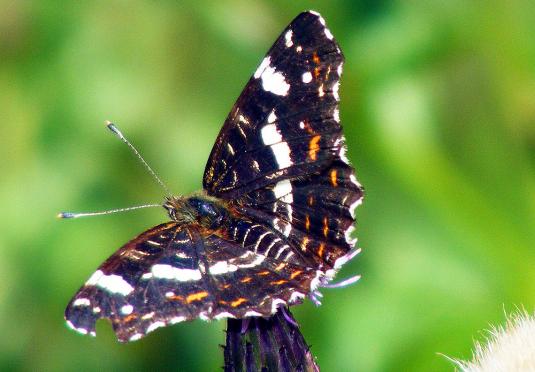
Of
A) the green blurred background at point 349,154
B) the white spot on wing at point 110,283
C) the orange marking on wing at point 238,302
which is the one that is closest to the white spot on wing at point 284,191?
the orange marking on wing at point 238,302

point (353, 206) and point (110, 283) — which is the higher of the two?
point (110, 283)

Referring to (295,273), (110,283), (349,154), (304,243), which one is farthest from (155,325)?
(349,154)

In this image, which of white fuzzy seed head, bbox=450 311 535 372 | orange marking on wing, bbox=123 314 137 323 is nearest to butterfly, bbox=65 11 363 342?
orange marking on wing, bbox=123 314 137 323

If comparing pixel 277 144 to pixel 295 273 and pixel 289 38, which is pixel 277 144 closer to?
pixel 289 38

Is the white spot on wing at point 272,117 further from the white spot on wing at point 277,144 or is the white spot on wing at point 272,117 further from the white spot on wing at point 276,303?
the white spot on wing at point 276,303

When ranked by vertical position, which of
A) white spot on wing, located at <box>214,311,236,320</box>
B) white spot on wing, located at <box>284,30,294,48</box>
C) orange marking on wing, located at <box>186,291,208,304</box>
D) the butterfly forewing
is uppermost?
white spot on wing, located at <box>284,30,294,48</box>

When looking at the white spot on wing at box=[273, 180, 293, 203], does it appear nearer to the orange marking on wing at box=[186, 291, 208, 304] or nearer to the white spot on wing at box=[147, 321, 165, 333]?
the orange marking on wing at box=[186, 291, 208, 304]

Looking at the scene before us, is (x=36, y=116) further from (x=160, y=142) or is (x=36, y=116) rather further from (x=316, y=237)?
(x=316, y=237)
